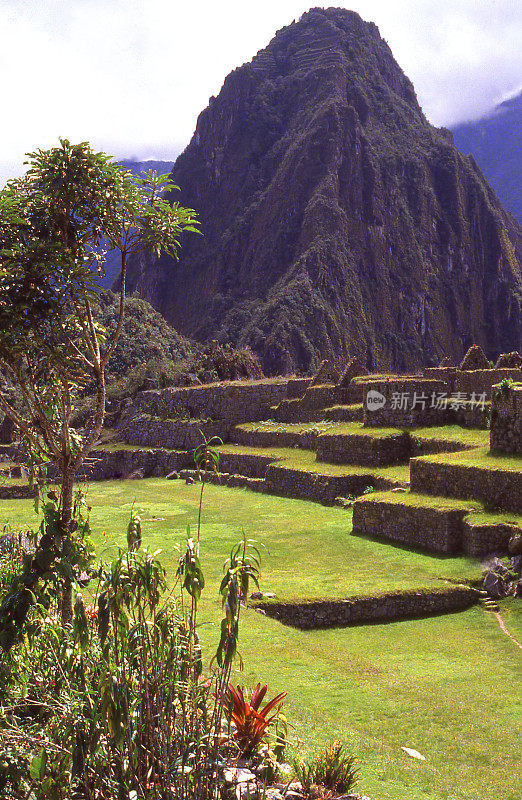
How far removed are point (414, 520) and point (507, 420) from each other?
268cm

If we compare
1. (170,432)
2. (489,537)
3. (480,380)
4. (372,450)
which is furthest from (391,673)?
(170,432)

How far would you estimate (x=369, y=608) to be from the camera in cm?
930

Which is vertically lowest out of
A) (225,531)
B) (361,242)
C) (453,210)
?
(225,531)

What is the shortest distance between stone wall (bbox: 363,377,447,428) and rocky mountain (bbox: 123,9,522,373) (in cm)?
7458

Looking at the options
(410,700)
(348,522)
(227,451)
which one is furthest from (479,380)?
(410,700)

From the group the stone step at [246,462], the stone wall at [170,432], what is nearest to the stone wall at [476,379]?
the stone step at [246,462]

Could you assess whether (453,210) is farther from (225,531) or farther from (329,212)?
(225,531)

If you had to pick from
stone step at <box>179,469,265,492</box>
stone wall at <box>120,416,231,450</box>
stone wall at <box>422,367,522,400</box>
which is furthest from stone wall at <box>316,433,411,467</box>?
stone wall at <box>120,416,231,450</box>

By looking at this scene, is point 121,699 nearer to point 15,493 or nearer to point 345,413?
point 15,493

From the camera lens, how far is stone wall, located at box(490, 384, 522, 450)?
13.1 m

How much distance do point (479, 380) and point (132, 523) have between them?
16815mm

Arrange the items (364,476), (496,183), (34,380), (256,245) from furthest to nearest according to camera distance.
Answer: (496,183), (256,245), (364,476), (34,380)

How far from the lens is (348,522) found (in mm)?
15352

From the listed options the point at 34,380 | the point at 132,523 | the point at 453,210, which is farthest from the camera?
the point at 453,210
